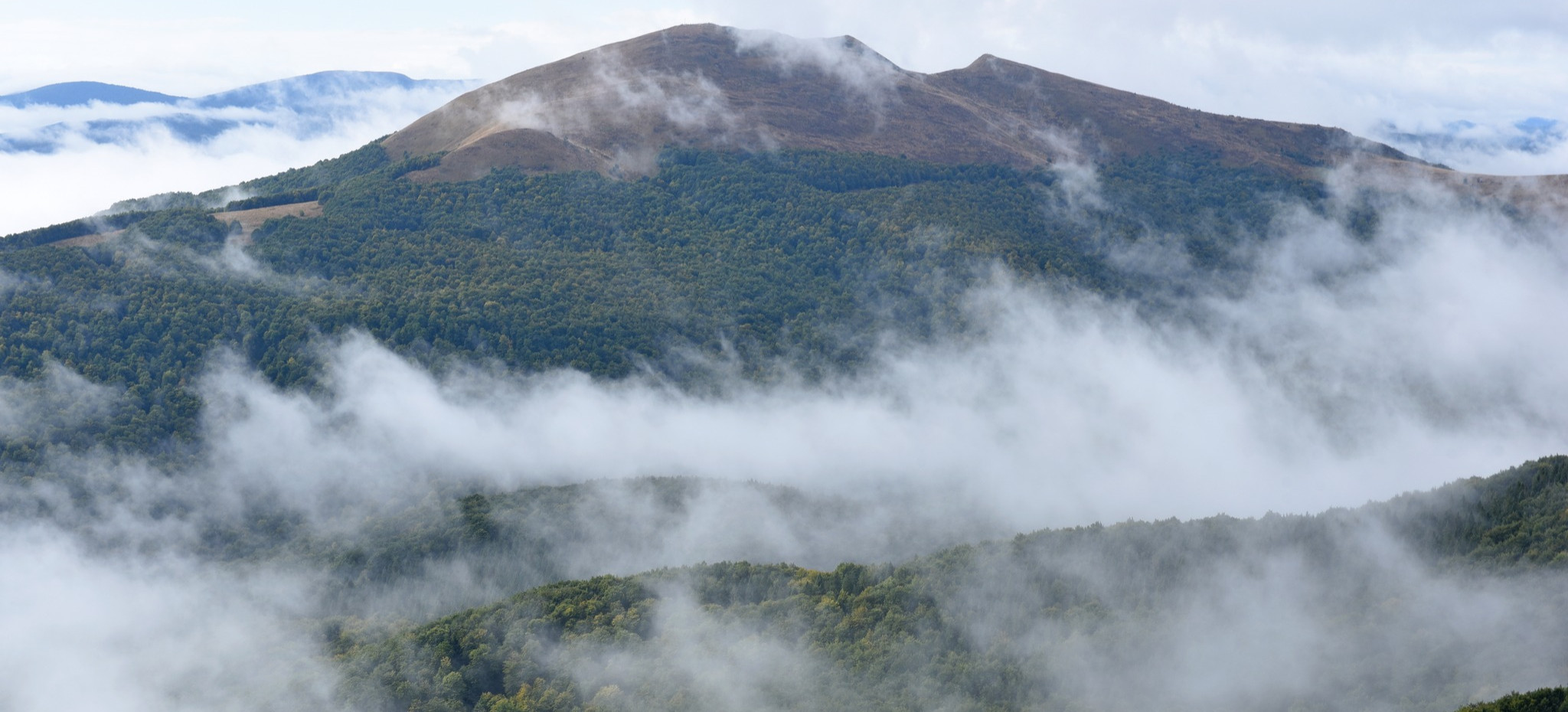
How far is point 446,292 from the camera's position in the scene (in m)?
158

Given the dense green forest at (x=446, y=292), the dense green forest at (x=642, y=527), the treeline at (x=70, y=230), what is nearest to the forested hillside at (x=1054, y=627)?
the dense green forest at (x=642, y=527)

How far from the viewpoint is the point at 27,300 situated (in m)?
130

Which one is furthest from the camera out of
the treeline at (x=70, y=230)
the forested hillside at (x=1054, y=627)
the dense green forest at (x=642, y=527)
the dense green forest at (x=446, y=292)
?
the treeline at (x=70, y=230)

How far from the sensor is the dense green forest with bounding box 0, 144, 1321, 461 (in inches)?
5148

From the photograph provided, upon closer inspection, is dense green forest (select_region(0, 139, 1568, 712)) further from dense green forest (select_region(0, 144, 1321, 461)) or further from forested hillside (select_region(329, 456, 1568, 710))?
dense green forest (select_region(0, 144, 1321, 461))

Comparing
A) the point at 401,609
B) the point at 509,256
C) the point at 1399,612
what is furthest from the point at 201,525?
the point at 1399,612

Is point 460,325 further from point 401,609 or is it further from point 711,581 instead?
point 711,581

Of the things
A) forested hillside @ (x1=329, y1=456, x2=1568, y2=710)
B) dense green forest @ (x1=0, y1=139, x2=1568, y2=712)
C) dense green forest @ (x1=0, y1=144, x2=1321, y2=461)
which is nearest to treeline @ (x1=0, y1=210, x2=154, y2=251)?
dense green forest @ (x1=0, y1=144, x2=1321, y2=461)

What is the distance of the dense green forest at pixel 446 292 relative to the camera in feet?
429

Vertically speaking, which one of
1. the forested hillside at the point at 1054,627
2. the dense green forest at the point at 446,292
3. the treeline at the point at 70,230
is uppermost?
the treeline at the point at 70,230

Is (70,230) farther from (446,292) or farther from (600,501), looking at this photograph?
(600,501)

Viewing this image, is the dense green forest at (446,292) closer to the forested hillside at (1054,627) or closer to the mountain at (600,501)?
the mountain at (600,501)

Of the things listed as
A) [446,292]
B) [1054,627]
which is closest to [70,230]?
[446,292]

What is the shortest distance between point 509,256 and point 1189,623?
118 metres
